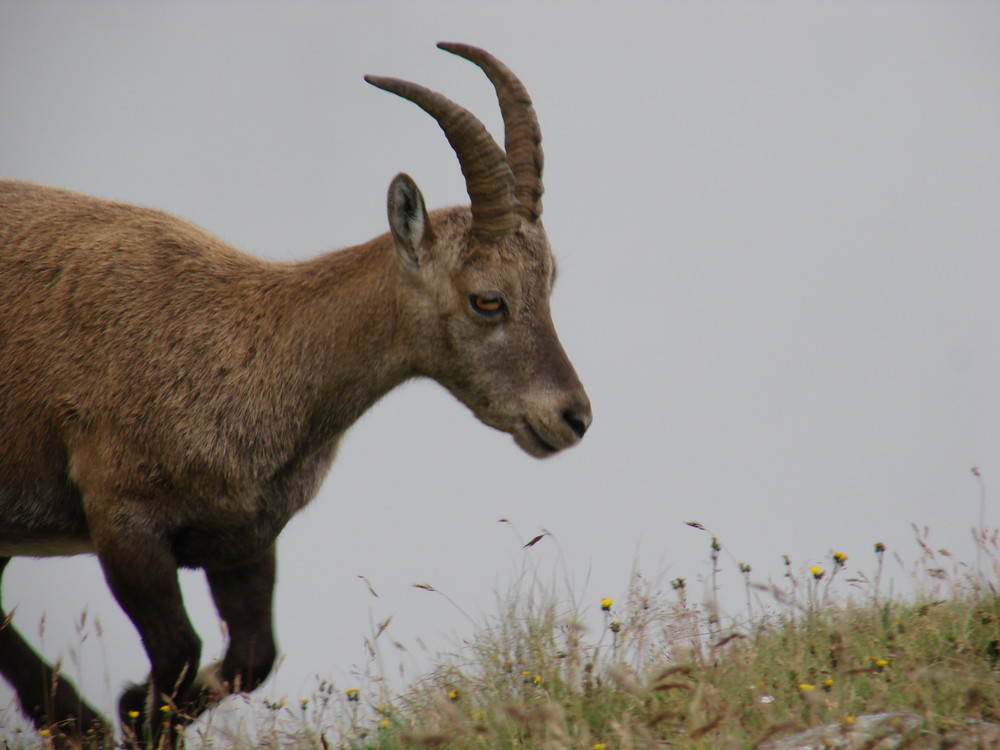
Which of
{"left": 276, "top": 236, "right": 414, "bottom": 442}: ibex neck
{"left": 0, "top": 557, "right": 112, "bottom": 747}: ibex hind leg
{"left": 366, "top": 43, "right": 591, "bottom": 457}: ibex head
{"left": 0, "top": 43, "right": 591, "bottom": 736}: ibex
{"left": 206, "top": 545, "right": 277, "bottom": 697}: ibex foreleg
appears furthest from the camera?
{"left": 0, "top": 557, "right": 112, "bottom": 747}: ibex hind leg

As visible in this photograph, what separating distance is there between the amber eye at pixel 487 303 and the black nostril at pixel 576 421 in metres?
0.58

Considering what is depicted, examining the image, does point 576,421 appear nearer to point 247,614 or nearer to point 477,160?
point 477,160

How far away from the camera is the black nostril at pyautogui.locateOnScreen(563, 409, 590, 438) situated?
569 centimetres

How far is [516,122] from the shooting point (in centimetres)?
631

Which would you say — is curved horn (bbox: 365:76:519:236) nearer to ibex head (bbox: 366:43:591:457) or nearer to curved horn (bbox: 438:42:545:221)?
ibex head (bbox: 366:43:591:457)

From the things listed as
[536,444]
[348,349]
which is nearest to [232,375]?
[348,349]

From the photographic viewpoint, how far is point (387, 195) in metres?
5.64

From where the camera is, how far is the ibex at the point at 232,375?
221 inches

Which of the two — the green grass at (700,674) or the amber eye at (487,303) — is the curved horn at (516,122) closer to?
the amber eye at (487,303)

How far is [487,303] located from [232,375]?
127cm

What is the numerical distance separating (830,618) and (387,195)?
2.83 m

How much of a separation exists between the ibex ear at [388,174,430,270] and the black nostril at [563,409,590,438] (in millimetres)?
1011

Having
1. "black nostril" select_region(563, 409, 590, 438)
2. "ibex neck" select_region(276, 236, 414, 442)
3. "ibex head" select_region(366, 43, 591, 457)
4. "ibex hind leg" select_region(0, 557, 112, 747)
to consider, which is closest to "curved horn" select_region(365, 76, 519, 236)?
"ibex head" select_region(366, 43, 591, 457)

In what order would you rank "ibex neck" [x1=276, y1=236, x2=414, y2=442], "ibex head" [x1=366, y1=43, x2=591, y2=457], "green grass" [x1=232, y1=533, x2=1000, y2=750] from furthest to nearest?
"ibex neck" [x1=276, y1=236, x2=414, y2=442], "ibex head" [x1=366, y1=43, x2=591, y2=457], "green grass" [x1=232, y1=533, x2=1000, y2=750]
